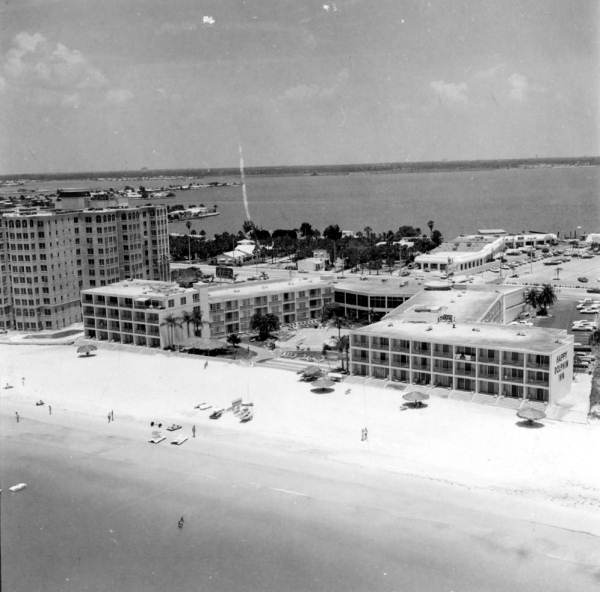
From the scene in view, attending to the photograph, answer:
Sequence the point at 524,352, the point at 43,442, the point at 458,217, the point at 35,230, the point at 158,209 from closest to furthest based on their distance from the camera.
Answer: the point at 43,442
the point at 524,352
the point at 35,230
the point at 158,209
the point at 458,217

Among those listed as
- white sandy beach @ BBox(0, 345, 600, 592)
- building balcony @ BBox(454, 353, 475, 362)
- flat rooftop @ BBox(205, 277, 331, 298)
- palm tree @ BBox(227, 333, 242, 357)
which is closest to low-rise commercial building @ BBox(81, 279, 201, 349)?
palm tree @ BBox(227, 333, 242, 357)

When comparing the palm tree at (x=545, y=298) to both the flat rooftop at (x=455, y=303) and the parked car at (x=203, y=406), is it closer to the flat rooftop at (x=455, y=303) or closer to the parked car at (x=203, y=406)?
the flat rooftop at (x=455, y=303)

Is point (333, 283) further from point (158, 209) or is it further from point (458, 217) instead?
point (458, 217)

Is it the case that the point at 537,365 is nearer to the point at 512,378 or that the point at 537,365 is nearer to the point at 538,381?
the point at 538,381

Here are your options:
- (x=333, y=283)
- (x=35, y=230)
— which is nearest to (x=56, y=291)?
(x=35, y=230)

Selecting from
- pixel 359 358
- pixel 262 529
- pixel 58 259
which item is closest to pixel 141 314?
pixel 58 259

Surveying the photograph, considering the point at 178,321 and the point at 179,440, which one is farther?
the point at 178,321

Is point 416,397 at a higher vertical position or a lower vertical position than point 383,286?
lower

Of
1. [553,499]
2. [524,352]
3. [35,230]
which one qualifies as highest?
[35,230]
